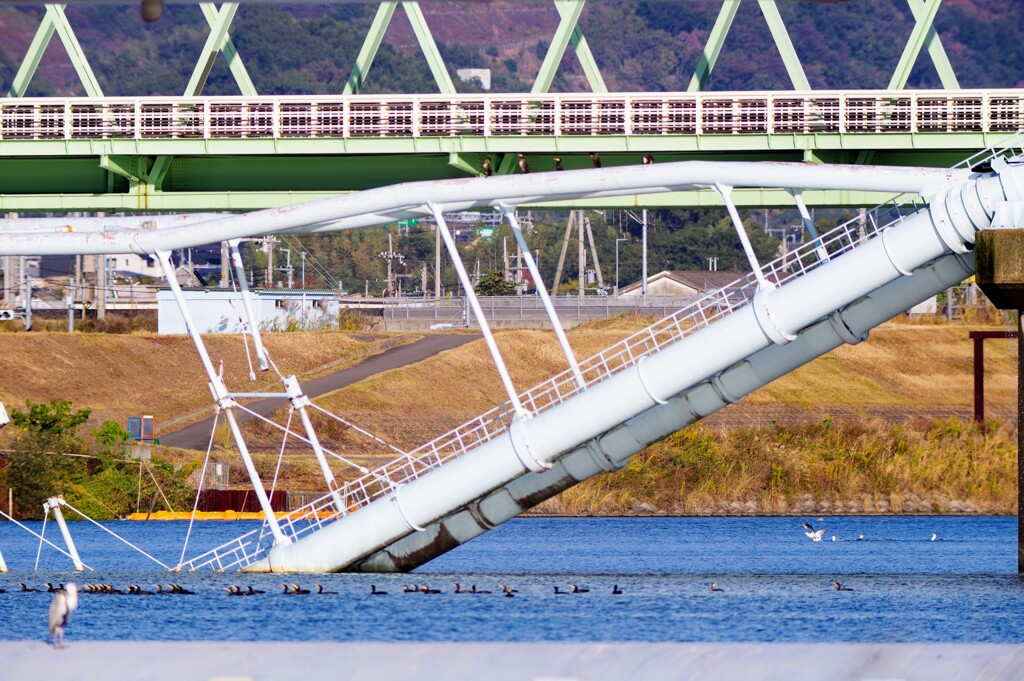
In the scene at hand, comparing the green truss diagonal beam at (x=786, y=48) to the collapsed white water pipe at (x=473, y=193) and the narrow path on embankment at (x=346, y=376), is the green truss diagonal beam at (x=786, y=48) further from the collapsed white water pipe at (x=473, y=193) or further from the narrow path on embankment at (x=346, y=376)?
the narrow path on embankment at (x=346, y=376)

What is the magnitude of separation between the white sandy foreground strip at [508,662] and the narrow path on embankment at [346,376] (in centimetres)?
4045

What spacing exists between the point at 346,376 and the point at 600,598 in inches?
1871

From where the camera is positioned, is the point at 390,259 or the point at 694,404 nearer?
the point at 694,404

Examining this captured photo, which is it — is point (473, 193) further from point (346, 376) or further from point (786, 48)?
point (346, 376)

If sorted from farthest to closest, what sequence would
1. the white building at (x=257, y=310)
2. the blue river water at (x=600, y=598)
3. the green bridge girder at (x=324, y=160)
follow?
the white building at (x=257, y=310) → the green bridge girder at (x=324, y=160) → the blue river water at (x=600, y=598)

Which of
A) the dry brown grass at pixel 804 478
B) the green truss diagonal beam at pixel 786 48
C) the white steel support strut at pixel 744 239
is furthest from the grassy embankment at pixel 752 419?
the white steel support strut at pixel 744 239

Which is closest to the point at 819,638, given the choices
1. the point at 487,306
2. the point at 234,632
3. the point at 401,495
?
the point at 401,495

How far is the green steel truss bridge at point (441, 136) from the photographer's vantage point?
46.1 meters

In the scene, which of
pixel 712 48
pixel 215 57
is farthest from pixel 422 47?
pixel 712 48

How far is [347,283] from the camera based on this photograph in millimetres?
182000

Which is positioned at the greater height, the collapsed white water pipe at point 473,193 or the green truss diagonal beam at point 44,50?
the green truss diagonal beam at point 44,50

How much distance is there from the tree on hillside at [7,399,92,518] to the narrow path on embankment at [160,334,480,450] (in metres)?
8.45

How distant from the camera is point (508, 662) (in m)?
24.1

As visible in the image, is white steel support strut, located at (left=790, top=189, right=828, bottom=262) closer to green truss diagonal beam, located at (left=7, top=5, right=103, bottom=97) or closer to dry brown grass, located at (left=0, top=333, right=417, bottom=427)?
green truss diagonal beam, located at (left=7, top=5, right=103, bottom=97)
